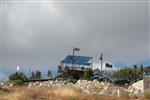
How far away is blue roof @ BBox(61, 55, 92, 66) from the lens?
183ft

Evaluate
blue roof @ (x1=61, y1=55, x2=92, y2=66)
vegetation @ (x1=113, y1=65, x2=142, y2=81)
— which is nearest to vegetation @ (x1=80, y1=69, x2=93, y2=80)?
vegetation @ (x1=113, y1=65, x2=142, y2=81)

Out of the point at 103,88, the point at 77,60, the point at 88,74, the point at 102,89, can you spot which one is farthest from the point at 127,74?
the point at 102,89

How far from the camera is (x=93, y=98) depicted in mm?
24891

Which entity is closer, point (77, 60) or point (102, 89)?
point (102, 89)

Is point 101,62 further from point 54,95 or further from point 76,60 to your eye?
point 54,95

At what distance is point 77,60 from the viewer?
56250 millimetres

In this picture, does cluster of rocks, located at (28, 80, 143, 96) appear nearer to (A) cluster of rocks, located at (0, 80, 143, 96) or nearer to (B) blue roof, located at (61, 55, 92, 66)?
(A) cluster of rocks, located at (0, 80, 143, 96)

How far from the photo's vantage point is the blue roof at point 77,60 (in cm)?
5575

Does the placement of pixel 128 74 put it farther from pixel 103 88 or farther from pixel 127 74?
pixel 103 88

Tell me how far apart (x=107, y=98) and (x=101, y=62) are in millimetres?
29415

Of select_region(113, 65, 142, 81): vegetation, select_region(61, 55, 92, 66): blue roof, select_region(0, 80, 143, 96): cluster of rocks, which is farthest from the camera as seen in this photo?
select_region(61, 55, 92, 66): blue roof

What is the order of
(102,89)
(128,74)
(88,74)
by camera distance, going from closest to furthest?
(102,89)
(88,74)
(128,74)

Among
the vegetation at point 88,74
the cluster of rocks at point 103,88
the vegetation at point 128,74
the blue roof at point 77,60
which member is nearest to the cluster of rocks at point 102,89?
the cluster of rocks at point 103,88

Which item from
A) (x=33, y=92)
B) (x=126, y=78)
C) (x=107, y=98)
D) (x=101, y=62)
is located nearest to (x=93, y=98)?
(x=107, y=98)
